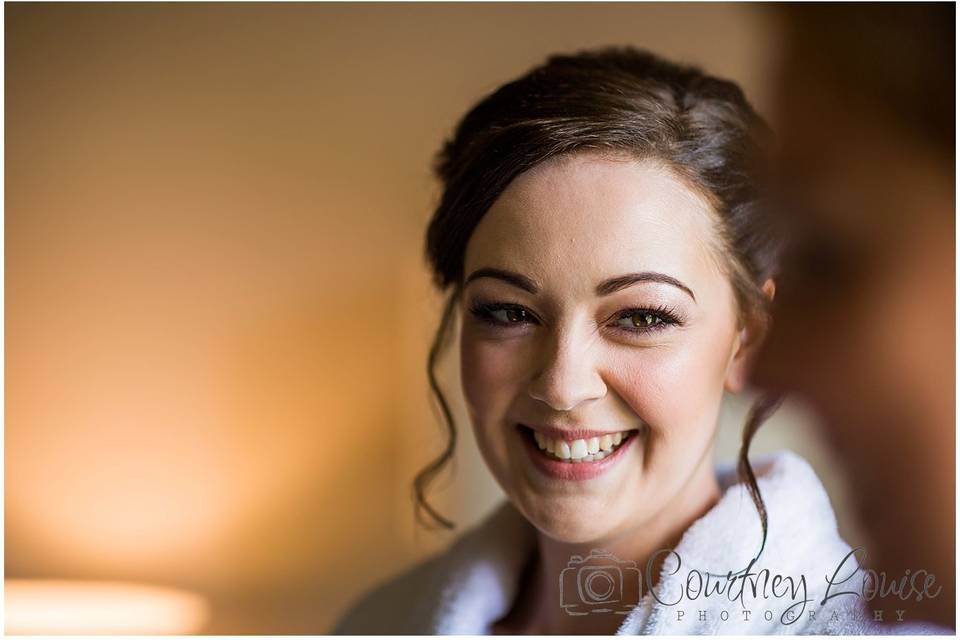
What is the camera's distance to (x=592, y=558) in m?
0.89

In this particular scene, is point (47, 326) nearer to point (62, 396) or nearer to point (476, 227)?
point (62, 396)

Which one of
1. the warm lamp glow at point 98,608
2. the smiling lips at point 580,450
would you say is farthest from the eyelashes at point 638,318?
the warm lamp glow at point 98,608

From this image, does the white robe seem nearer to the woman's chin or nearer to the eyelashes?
the woman's chin

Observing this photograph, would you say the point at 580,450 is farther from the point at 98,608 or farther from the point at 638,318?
the point at 98,608

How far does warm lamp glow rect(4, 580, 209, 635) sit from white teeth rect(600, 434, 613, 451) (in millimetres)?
510

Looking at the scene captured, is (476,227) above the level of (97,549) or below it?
above

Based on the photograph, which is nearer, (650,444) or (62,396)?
(650,444)

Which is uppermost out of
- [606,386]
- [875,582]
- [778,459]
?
[606,386]

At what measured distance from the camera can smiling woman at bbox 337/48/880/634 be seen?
2.55 feet

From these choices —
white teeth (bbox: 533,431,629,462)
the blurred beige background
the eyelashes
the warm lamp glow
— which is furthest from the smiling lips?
the warm lamp glow

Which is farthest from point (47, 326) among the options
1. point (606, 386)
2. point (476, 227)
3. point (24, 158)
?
point (606, 386)

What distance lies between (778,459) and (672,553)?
0.16 m

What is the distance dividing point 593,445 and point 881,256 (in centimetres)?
40

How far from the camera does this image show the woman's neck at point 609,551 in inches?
33.9
